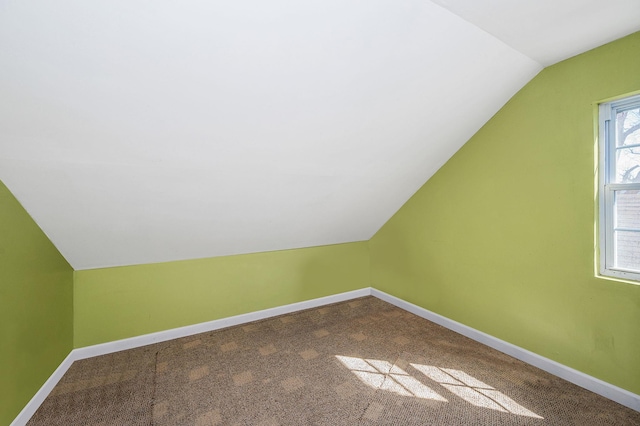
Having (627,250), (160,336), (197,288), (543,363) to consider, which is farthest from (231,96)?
(543,363)

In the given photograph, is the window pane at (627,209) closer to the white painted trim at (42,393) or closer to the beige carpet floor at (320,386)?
the beige carpet floor at (320,386)

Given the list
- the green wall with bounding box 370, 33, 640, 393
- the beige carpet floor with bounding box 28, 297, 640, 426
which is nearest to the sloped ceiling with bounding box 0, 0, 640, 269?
the green wall with bounding box 370, 33, 640, 393

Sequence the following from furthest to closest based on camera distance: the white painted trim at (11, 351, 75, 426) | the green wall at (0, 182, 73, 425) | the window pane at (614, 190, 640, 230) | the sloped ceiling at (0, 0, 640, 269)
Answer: the window pane at (614, 190, 640, 230) → the white painted trim at (11, 351, 75, 426) → the green wall at (0, 182, 73, 425) → the sloped ceiling at (0, 0, 640, 269)

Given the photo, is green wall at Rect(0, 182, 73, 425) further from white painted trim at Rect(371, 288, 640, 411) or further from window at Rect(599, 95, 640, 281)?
window at Rect(599, 95, 640, 281)

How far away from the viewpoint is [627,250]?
76.6 inches

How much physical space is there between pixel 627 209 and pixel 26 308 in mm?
3793

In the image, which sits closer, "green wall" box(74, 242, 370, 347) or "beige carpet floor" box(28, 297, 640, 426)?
"beige carpet floor" box(28, 297, 640, 426)

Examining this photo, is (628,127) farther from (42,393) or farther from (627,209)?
(42,393)

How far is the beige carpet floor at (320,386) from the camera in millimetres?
1841

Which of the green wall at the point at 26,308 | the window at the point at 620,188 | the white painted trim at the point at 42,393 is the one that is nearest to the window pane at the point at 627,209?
the window at the point at 620,188

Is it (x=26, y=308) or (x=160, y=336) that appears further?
(x=160, y=336)

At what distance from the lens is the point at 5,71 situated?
3.79 feet

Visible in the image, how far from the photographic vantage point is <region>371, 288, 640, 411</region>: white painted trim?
6.22ft

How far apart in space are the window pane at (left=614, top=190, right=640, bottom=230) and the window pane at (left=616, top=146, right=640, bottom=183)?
8 centimetres
